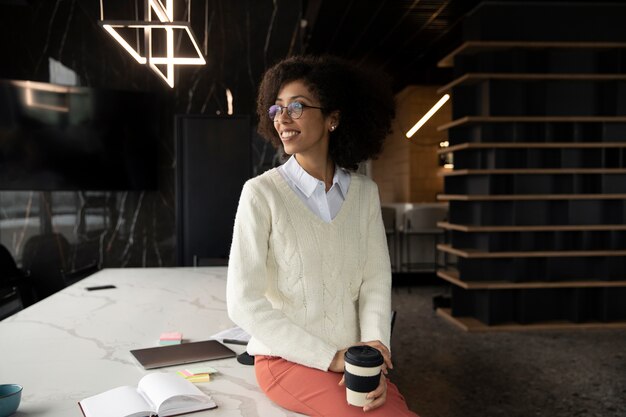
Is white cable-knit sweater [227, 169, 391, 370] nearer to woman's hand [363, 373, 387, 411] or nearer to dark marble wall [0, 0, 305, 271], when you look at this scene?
woman's hand [363, 373, 387, 411]

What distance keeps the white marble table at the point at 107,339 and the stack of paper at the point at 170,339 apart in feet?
0.12

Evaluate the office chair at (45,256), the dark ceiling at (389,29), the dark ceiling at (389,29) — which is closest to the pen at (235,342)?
the office chair at (45,256)

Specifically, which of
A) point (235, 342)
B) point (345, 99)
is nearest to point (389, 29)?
point (345, 99)

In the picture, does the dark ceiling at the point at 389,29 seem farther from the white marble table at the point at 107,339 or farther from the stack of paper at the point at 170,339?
the stack of paper at the point at 170,339

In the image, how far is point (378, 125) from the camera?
168 centimetres

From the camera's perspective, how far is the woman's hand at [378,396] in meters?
1.22

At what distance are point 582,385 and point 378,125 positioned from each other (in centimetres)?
253

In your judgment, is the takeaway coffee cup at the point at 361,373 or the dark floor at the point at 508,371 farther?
the dark floor at the point at 508,371

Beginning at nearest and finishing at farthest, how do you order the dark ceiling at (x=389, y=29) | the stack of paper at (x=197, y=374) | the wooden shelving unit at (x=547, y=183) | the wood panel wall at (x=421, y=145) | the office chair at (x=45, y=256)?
1. the stack of paper at (x=197, y=374)
2. the wooden shelving unit at (x=547, y=183)
3. the office chair at (x=45, y=256)
4. the dark ceiling at (x=389, y=29)
5. the wood panel wall at (x=421, y=145)

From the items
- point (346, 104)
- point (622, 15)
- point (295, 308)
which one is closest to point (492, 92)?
point (622, 15)

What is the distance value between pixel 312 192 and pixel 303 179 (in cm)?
4

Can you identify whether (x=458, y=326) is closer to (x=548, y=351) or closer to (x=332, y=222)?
(x=548, y=351)

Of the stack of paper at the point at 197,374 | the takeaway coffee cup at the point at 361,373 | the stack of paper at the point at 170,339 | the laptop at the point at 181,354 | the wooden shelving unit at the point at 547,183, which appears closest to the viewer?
the takeaway coffee cup at the point at 361,373

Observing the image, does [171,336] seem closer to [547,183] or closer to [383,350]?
[383,350]
